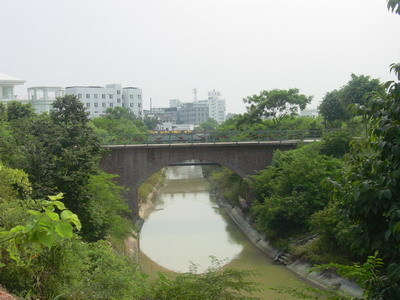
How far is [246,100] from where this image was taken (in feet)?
113

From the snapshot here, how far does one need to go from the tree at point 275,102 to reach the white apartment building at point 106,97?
45040mm

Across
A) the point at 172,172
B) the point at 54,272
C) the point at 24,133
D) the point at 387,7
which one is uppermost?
the point at 387,7

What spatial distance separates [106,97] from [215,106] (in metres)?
49.3

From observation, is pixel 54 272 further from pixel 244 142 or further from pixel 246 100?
pixel 246 100

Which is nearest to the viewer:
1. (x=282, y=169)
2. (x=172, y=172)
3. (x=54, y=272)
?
(x=54, y=272)

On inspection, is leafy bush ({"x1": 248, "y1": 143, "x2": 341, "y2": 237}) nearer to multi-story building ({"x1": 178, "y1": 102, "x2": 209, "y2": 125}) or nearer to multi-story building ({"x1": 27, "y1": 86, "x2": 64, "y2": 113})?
multi-story building ({"x1": 27, "y1": 86, "x2": 64, "y2": 113})

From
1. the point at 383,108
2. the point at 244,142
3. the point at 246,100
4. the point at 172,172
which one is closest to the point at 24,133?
the point at 244,142

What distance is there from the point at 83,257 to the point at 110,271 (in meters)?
0.60

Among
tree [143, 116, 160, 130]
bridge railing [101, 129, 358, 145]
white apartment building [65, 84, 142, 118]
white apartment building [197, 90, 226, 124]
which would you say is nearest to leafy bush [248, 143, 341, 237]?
bridge railing [101, 129, 358, 145]

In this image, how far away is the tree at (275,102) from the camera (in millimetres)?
33406

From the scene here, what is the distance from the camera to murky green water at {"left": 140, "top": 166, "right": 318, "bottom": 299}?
18.4 metres

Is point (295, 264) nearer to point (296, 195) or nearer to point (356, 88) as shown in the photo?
point (296, 195)

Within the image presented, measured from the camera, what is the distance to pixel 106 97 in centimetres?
8331

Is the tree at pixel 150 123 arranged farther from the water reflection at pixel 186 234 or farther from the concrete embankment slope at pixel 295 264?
the concrete embankment slope at pixel 295 264
